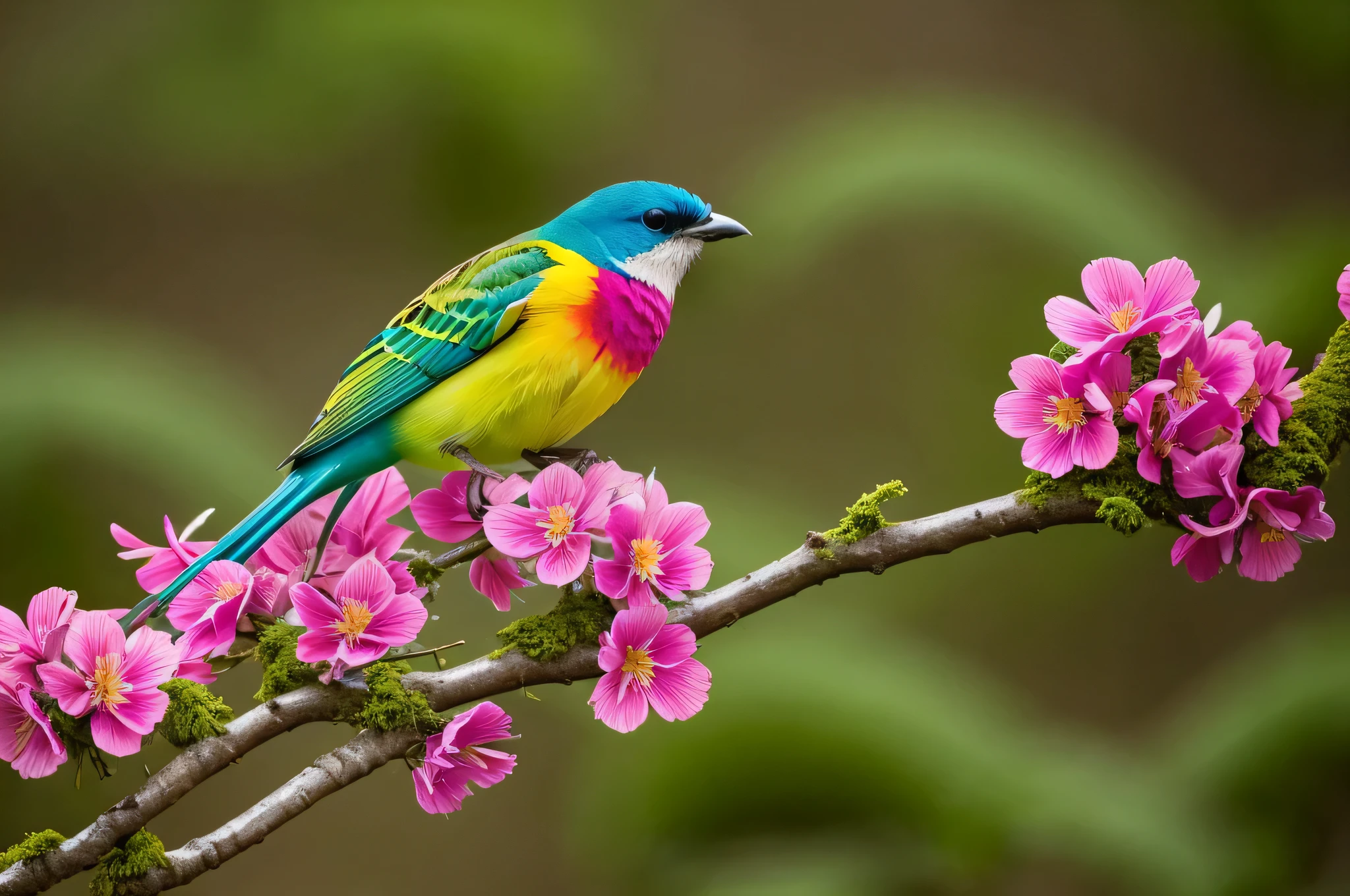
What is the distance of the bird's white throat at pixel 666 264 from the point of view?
4.15ft

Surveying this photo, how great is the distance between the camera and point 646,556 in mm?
1008

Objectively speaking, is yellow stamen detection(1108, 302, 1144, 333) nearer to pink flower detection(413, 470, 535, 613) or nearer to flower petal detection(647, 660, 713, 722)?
flower petal detection(647, 660, 713, 722)

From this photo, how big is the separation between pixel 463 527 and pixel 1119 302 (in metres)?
0.73

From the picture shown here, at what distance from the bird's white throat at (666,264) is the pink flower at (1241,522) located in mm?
595

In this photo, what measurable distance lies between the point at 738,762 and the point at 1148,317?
7.67 feet

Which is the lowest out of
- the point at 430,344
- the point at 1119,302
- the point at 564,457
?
the point at 564,457

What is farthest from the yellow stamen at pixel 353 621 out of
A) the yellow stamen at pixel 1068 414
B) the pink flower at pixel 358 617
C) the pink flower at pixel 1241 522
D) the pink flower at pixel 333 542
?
the pink flower at pixel 1241 522

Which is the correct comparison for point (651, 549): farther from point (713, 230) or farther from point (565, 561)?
point (713, 230)

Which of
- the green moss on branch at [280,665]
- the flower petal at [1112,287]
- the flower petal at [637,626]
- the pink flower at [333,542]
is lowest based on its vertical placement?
the green moss on branch at [280,665]

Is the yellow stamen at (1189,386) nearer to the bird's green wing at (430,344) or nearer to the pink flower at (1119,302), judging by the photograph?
the pink flower at (1119,302)

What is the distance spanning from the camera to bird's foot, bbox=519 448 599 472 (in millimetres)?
1223

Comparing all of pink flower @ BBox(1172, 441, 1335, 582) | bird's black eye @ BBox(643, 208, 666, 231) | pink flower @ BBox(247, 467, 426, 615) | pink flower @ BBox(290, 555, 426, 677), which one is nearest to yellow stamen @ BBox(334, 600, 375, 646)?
pink flower @ BBox(290, 555, 426, 677)

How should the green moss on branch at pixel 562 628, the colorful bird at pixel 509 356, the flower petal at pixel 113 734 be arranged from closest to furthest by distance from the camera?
1. the flower petal at pixel 113 734
2. the green moss on branch at pixel 562 628
3. the colorful bird at pixel 509 356

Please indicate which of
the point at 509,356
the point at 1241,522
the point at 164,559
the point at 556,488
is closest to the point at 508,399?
the point at 509,356
